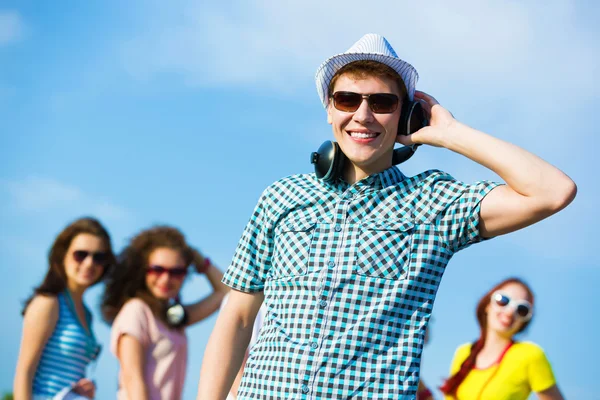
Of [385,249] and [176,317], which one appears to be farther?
[176,317]

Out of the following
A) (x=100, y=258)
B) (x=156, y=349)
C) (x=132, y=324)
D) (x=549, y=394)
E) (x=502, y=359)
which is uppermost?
(x=100, y=258)

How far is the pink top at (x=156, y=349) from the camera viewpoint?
23.8 feet

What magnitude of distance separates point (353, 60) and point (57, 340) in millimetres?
5199

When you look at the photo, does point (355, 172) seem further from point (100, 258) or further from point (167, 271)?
point (100, 258)

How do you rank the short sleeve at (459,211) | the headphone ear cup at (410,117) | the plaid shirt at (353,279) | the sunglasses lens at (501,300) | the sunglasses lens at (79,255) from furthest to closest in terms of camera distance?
the sunglasses lens at (79,255), the sunglasses lens at (501,300), the headphone ear cup at (410,117), the short sleeve at (459,211), the plaid shirt at (353,279)

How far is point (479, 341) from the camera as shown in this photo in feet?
24.8

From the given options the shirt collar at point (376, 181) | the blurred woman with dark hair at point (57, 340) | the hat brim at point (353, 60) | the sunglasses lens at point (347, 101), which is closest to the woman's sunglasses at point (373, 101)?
the sunglasses lens at point (347, 101)

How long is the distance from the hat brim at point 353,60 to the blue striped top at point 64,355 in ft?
16.0

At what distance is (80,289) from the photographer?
311 inches

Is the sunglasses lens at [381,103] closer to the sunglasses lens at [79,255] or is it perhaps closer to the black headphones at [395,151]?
the black headphones at [395,151]

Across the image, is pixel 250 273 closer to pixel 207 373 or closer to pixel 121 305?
pixel 207 373

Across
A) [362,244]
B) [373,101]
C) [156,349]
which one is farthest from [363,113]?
[156,349]

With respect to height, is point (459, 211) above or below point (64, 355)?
above

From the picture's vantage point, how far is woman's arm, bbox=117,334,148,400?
712 centimetres
